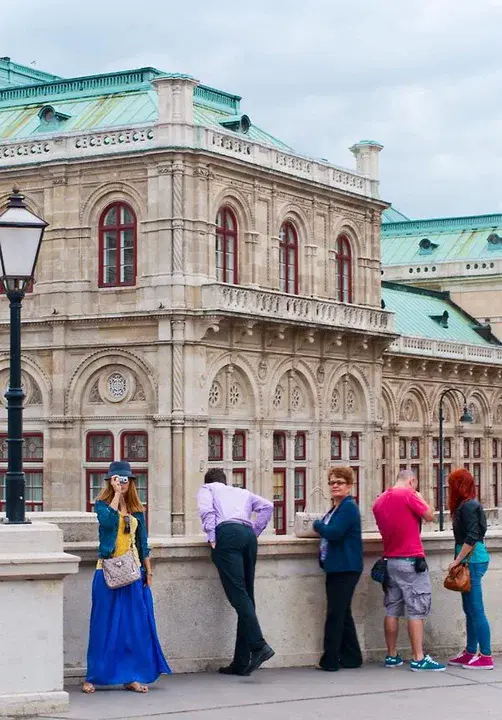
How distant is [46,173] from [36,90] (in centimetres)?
731

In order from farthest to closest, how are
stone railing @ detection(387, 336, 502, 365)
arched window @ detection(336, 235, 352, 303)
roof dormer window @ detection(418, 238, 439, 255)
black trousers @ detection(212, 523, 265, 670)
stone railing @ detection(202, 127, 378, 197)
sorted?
1. roof dormer window @ detection(418, 238, 439, 255)
2. stone railing @ detection(387, 336, 502, 365)
3. arched window @ detection(336, 235, 352, 303)
4. stone railing @ detection(202, 127, 378, 197)
5. black trousers @ detection(212, 523, 265, 670)

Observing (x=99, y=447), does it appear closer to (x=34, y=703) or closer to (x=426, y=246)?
(x=34, y=703)

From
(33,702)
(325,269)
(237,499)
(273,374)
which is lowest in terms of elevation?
(33,702)

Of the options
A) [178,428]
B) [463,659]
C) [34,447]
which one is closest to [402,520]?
[463,659]

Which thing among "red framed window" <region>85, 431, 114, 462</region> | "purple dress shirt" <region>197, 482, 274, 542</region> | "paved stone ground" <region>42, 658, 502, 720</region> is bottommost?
"paved stone ground" <region>42, 658, 502, 720</region>

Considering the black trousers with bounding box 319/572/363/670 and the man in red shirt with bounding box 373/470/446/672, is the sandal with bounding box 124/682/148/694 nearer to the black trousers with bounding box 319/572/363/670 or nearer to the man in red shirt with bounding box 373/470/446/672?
the black trousers with bounding box 319/572/363/670

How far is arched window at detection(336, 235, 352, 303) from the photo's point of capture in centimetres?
5206

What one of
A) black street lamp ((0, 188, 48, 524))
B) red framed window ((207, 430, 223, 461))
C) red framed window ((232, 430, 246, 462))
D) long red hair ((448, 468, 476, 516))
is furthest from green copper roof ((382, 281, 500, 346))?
black street lamp ((0, 188, 48, 524))

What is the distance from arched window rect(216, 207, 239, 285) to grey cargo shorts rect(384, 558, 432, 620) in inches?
1228

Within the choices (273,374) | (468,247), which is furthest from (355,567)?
(468,247)

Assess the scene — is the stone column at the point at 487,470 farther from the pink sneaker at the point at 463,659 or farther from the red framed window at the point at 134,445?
the pink sneaker at the point at 463,659

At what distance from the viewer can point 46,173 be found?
46.2 m

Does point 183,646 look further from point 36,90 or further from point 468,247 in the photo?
point 468,247

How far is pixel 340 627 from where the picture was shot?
575 inches
